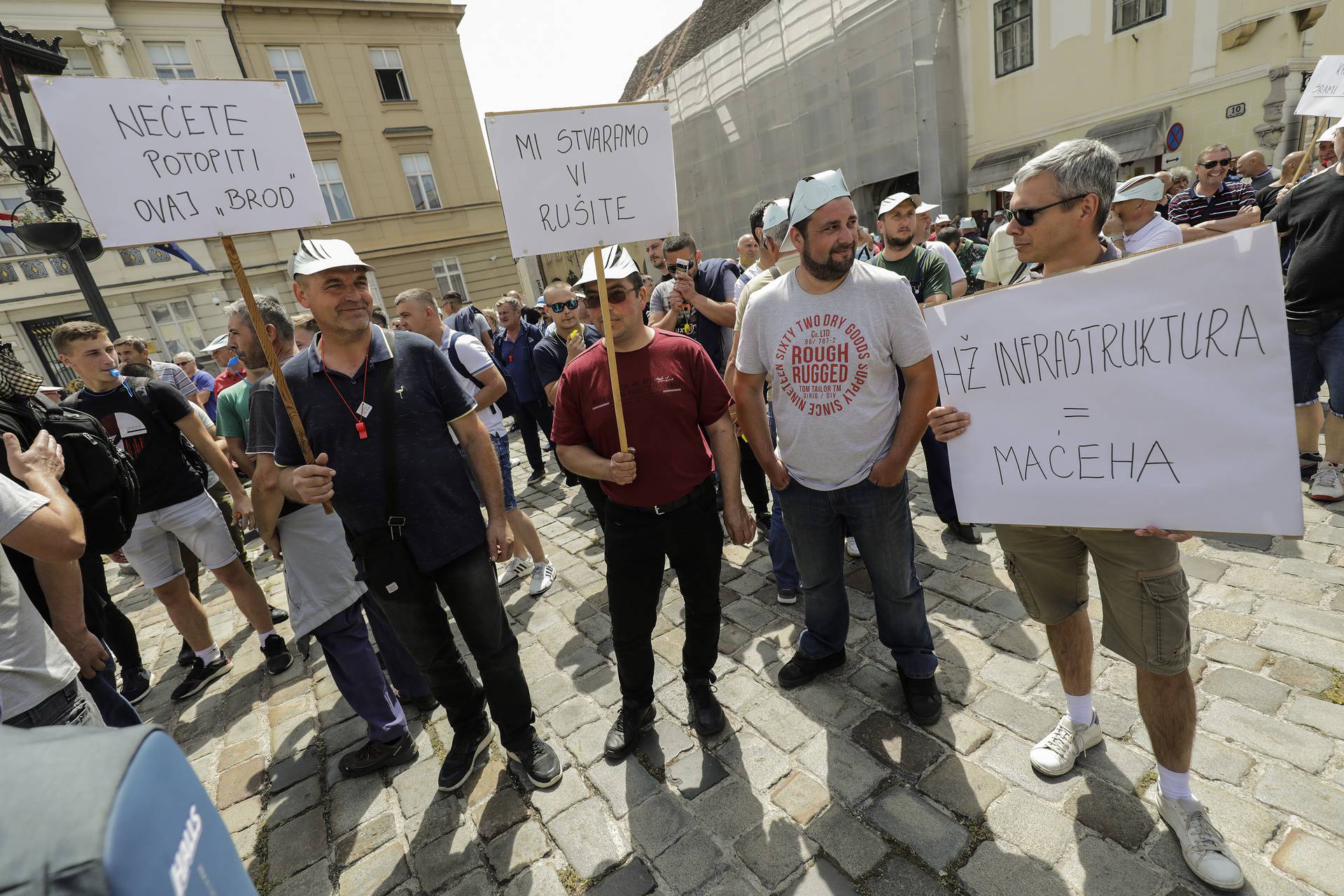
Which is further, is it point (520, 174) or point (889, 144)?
point (889, 144)

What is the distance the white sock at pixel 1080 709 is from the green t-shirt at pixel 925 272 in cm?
230

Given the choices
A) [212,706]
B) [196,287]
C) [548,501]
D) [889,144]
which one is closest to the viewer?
[212,706]

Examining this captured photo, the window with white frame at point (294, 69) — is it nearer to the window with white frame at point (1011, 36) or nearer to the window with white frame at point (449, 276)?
the window with white frame at point (449, 276)

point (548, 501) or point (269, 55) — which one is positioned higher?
point (269, 55)

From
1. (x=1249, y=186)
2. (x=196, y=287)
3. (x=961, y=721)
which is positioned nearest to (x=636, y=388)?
(x=961, y=721)

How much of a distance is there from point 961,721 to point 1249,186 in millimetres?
7394

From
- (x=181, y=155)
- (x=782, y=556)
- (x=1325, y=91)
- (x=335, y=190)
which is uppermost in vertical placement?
(x=335, y=190)

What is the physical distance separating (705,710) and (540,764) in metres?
0.76

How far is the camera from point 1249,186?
6.38 meters

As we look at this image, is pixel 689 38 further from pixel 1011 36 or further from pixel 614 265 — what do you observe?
pixel 614 265

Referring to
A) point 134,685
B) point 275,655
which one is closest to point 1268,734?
point 275,655

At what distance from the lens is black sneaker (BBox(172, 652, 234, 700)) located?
12.3ft

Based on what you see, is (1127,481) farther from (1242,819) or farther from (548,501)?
(548,501)

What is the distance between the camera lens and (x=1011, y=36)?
1583 centimetres
